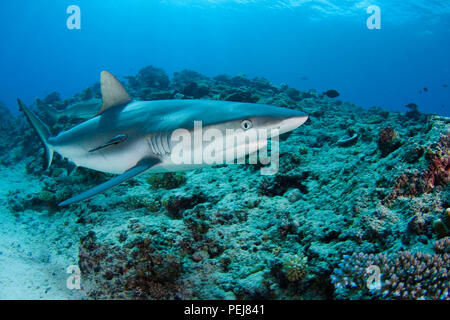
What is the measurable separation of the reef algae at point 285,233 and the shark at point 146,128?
33.7 inches

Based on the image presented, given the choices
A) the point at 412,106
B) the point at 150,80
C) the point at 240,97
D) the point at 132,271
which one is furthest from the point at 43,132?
the point at 412,106

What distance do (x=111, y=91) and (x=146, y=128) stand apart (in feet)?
4.74

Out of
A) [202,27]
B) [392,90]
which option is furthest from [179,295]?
[392,90]

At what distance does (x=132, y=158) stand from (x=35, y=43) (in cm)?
22165

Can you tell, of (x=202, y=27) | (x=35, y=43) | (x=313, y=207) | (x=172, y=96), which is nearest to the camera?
(x=313, y=207)

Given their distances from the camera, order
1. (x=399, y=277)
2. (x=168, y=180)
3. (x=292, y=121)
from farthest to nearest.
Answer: (x=168, y=180)
(x=292, y=121)
(x=399, y=277)

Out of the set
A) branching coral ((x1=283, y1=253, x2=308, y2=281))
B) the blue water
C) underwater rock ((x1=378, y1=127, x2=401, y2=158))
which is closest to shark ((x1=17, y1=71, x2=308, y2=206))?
branching coral ((x1=283, y1=253, x2=308, y2=281))

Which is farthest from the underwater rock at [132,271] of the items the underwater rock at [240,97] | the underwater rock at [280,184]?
the underwater rock at [240,97]

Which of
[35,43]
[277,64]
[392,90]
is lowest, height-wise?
[392,90]

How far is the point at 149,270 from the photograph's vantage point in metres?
2.71

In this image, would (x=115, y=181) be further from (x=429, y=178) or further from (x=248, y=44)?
(x=248, y=44)

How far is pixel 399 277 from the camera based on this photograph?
2.04m
